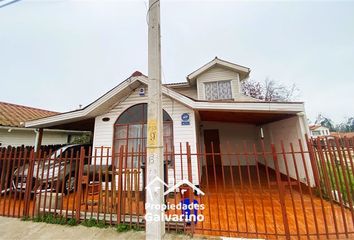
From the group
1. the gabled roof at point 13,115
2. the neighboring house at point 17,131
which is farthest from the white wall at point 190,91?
the gabled roof at point 13,115

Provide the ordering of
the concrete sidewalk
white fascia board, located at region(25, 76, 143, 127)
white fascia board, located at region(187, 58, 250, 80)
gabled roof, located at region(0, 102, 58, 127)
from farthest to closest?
white fascia board, located at region(187, 58, 250, 80) → gabled roof, located at region(0, 102, 58, 127) → white fascia board, located at region(25, 76, 143, 127) → the concrete sidewalk

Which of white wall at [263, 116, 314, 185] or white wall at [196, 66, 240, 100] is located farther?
white wall at [196, 66, 240, 100]

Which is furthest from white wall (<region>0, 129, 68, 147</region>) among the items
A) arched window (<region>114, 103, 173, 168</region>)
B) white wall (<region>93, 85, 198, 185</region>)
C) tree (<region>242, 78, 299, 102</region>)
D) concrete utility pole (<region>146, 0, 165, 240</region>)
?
tree (<region>242, 78, 299, 102</region>)

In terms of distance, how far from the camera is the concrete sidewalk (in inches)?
128

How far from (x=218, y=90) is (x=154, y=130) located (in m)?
7.84

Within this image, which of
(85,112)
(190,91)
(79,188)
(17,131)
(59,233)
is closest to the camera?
(59,233)

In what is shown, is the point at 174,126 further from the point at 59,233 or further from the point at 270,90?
the point at 270,90

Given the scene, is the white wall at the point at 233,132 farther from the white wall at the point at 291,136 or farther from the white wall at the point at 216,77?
the white wall at the point at 216,77

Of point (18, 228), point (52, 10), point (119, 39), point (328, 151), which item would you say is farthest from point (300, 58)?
point (18, 228)

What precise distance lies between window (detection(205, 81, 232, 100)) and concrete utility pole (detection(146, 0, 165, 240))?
6.99 m

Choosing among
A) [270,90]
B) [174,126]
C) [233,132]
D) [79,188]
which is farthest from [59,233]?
[270,90]

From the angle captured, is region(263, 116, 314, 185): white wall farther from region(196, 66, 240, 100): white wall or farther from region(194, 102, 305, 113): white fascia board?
region(196, 66, 240, 100): white wall

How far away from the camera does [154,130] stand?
9.77ft

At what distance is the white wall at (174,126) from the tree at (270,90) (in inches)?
657
